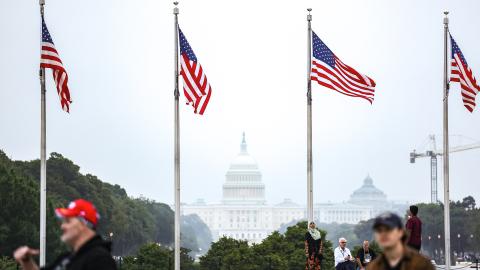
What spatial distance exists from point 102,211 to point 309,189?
74066 millimetres

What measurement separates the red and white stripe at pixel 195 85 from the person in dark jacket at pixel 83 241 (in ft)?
102

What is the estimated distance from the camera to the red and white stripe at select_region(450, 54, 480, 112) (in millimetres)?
45750

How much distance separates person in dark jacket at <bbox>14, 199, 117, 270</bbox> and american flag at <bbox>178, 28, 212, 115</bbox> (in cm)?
3102

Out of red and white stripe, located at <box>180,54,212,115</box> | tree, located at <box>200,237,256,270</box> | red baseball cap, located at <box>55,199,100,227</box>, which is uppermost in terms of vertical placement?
red and white stripe, located at <box>180,54,212,115</box>

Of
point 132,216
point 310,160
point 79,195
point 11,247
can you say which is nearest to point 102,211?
point 79,195

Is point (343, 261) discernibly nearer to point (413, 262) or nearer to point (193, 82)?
point (193, 82)

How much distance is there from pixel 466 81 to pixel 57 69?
13376 mm

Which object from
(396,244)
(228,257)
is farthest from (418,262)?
(228,257)

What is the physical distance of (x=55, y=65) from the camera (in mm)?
42938

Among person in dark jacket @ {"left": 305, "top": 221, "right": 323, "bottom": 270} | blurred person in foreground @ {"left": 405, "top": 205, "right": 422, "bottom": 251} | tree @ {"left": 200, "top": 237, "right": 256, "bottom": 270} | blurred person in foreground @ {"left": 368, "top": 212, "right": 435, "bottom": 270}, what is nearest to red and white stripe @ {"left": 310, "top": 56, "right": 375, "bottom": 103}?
person in dark jacket @ {"left": 305, "top": 221, "right": 323, "bottom": 270}

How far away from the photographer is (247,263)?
7125 cm

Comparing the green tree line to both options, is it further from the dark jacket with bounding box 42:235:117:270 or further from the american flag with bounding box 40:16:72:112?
the dark jacket with bounding box 42:235:117:270

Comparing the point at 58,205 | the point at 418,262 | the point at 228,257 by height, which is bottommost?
the point at 228,257

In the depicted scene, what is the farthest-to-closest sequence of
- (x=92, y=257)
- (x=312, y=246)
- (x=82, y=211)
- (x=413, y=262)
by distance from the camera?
1. (x=312, y=246)
2. (x=82, y=211)
3. (x=413, y=262)
4. (x=92, y=257)
